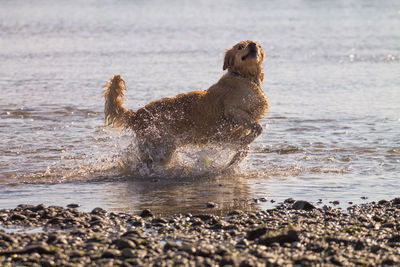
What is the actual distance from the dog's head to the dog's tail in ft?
4.49

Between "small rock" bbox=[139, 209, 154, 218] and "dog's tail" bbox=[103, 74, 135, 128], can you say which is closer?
"small rock" bbox=[139, 209, 154, 218]

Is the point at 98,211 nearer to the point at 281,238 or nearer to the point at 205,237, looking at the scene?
the point at 205,237

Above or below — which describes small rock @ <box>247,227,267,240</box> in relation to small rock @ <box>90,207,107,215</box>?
above

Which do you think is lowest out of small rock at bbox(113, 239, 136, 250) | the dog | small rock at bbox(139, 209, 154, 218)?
small rock at bbox(139, 209, 154, 218)

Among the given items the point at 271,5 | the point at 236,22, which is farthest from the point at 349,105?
the point at 271,5

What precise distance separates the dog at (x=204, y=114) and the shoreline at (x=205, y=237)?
6.58 feet

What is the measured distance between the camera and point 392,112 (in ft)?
36.9

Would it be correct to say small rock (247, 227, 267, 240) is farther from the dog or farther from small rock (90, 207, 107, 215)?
the dog

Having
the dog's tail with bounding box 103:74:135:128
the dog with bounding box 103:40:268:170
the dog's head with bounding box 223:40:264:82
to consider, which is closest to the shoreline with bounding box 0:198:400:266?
the dog with bounding box 103:40:268:170

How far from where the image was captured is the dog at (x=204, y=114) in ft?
26.0

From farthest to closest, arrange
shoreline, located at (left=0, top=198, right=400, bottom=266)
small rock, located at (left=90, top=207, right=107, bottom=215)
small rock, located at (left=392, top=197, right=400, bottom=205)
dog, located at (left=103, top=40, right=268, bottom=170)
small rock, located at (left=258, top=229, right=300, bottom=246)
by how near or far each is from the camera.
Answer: dog, located at (left=103, top=40, right=268, bottom=170), small rock, located at (left=392, top=197, right=400, bottom=205), small rock, located at (left=90, top=207, right=107, bottom=215), small rock, located at (left=258, top=229, right=300, bottom=246), shoreline, located at (left=0, top=198, right=400, bottom=266)

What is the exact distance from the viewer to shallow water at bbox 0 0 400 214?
7125mm

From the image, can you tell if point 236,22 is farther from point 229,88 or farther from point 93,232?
point 93,232

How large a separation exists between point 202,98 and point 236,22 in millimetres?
23724
